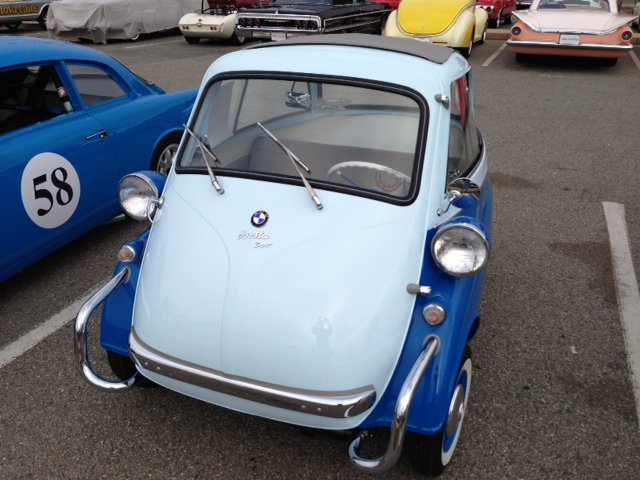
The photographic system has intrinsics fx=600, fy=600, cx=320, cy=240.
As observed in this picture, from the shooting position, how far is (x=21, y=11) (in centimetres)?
1669

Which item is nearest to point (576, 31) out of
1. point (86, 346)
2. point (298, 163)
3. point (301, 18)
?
point (301, 18)

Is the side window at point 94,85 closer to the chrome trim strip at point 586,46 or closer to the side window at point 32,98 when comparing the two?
the side window at point 32,98

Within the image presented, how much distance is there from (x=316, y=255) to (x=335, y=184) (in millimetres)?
382

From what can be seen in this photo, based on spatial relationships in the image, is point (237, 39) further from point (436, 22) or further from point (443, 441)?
point (443, 441)

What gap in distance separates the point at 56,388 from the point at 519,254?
10.6ft

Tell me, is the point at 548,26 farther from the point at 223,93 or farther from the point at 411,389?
the point at 411,389

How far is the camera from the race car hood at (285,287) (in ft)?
7.42

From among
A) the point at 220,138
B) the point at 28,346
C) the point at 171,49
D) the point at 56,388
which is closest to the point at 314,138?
the point at 220,138

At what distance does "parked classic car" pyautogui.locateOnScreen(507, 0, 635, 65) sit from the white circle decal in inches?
365

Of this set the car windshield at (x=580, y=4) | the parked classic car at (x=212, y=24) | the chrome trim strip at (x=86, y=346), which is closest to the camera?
the chrome trim strip at (x=86, y=346)

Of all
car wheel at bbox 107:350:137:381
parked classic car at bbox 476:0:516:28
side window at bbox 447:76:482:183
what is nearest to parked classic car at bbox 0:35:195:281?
car wheel at bbox 107:350:137:381

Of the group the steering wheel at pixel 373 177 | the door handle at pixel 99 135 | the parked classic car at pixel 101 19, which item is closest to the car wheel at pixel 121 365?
the steering wheel at pixel 373 177

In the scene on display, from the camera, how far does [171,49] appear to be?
14.1 metres

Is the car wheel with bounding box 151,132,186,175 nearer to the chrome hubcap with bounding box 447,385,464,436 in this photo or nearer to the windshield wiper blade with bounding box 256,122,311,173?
the windshield wiper blade with bounding box 256,122,311,173
